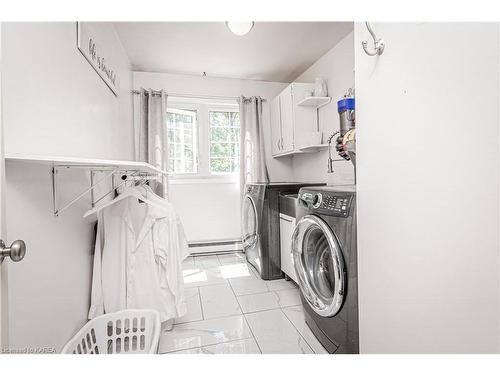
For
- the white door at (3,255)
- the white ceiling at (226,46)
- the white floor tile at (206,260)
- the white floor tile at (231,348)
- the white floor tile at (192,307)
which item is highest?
the white ceiling at (226,46)

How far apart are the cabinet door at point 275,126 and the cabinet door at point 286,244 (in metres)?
1.30

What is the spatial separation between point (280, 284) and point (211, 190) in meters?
1.60

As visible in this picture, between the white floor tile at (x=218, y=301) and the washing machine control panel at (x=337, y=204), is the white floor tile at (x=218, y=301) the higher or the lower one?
the lower one

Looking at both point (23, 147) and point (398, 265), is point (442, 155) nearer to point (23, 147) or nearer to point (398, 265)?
point (398, 265)

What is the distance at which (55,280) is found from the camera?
1097 millimetres

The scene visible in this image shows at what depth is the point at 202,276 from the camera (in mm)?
2633

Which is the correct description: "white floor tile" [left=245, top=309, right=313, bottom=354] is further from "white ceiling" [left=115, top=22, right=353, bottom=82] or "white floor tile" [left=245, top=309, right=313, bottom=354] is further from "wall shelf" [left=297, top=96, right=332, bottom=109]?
"white ceiling" [left=115, top=22, right=353, bottom=82]

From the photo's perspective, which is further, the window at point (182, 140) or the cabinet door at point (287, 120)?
the window at point (182, 140)

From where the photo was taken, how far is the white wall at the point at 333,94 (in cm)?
238

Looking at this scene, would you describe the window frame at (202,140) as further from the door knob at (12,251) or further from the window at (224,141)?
the door knob at (12,251)

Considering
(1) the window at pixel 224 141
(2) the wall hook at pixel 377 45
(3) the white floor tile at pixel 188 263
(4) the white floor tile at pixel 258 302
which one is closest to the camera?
(2) the wall hook at pixel 377 45

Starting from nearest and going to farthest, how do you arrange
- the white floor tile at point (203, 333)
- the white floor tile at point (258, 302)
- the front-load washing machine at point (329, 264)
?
the front-load washing machine at point (329, 264)
the white floor tile at point (203, 333)
the white floor tile at point (258, 302)

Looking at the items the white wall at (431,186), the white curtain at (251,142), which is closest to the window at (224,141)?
the white curtain at (251,142)

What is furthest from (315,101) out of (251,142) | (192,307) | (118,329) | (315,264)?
(118,329)
